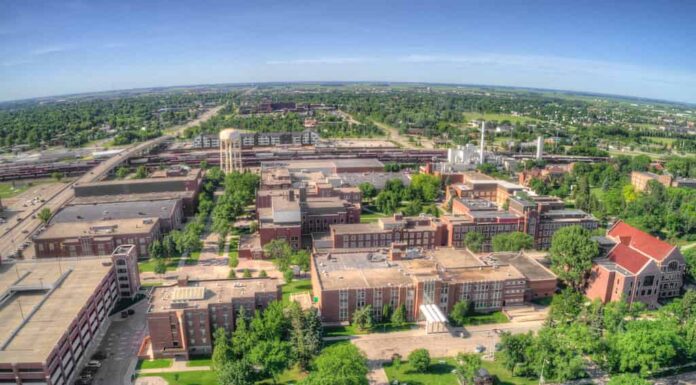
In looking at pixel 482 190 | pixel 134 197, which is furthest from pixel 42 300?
pixel 482 190

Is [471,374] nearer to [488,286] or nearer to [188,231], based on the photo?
[488,286]

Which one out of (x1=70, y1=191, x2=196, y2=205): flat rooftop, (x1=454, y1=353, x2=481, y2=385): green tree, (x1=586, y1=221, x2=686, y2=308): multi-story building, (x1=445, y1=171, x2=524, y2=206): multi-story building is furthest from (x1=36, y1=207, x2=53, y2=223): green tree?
(x1=586, y1=221, x2=686, y2=308): multi-story building

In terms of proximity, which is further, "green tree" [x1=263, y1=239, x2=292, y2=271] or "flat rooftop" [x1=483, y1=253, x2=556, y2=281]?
"green tree" [x1=263, y1=239, x2=292, y2=271]

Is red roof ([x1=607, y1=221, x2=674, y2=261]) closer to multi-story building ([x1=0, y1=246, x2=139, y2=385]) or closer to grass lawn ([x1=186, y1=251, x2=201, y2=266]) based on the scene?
grass lawn ([x1=186, y1=251, x2=201, y2=266])

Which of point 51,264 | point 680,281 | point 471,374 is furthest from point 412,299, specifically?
point 51,264

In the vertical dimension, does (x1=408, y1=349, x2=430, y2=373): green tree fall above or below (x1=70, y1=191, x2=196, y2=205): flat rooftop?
below

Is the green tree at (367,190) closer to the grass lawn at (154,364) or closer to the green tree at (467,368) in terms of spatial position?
the green tree at (467,368)

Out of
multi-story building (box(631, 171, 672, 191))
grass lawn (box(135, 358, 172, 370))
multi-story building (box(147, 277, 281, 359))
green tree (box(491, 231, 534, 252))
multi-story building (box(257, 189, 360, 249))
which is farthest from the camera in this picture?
multi-story building (box(631, 171, 672, 191))
